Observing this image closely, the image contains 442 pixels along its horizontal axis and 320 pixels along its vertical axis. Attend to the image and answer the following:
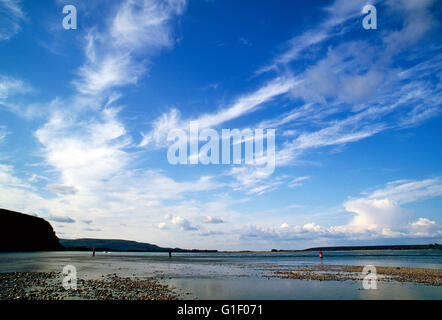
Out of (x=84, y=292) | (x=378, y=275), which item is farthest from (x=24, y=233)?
(x=378, y=275)

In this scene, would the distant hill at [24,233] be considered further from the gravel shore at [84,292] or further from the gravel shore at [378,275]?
the gravel shore at [378,275]

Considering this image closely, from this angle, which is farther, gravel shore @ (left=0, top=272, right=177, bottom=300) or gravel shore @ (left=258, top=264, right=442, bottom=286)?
gravel shore @ (left=258, top=264, right=442, bottom=286)

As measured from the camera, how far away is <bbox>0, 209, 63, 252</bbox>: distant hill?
417 feet

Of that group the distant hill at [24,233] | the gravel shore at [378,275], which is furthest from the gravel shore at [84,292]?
the distant hill at [24,233]

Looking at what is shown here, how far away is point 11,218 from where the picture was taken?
13775 cm

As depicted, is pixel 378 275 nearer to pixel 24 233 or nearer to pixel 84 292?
pixel 84 292

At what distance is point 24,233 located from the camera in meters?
140

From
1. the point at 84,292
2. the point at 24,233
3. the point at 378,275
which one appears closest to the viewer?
the point at 84,292

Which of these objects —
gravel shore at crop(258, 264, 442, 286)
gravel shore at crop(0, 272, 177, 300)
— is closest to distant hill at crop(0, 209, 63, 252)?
gravel shore at crop(0, 272, 177, 300)

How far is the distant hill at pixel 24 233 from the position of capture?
127 metres

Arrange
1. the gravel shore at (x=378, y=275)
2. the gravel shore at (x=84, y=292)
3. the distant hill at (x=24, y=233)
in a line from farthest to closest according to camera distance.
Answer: the distant hill at (x=24, y=233)
the gravel shore at (x=378, y=275)
the gravel shore at (x=84, y=292)

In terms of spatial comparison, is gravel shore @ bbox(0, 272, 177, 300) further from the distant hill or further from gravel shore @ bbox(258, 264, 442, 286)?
the distant hill
